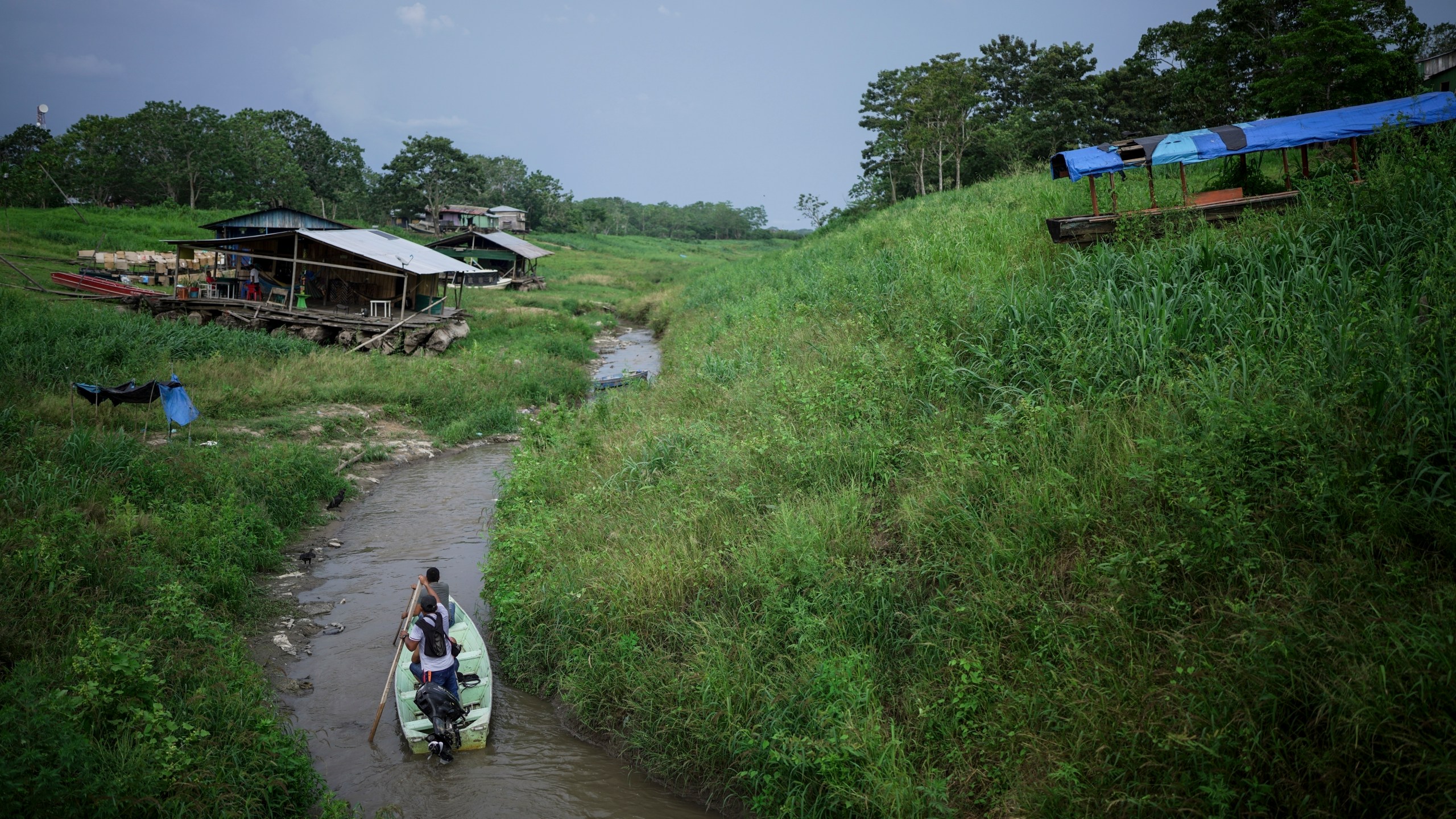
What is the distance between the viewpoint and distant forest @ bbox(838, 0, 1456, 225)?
2158cm

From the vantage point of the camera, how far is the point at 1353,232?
7.00 metres

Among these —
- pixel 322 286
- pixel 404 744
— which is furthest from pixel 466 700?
pixel 322 286

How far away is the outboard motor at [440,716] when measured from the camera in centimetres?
672

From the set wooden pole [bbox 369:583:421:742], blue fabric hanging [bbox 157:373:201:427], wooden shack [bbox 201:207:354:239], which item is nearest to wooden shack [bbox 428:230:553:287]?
wooden shack [bbox 201:207:354:239]

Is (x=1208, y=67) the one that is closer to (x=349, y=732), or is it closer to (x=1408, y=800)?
(x=1408, y=800)

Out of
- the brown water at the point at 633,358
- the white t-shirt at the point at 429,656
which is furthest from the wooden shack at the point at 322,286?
the white t-shirt at the point at 429,656

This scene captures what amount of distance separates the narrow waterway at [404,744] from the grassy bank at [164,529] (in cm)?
53

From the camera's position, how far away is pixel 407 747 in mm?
7121

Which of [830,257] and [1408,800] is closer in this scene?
[1408,800]

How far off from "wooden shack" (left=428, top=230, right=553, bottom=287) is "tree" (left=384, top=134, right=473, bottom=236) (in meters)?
28.7

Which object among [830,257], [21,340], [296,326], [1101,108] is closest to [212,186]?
[296,326]

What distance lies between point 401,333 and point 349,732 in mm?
19262

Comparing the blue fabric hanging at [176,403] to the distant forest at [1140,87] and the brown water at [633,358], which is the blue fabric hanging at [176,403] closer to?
the brown water at [633,358]

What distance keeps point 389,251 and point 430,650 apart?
22.4 m
